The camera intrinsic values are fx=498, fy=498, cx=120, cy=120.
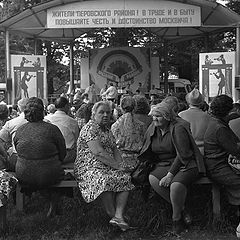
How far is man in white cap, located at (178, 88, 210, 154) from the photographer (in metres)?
6.02

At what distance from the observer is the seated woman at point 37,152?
509 centimetres

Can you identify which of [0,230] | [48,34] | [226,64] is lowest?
[0,230]

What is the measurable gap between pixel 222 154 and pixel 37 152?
1902 millimetres

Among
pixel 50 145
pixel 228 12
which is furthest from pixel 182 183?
pixel 228 12

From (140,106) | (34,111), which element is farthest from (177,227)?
(140,106)

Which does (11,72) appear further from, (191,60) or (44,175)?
(191,60)

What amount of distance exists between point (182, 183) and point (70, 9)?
11.3 metres

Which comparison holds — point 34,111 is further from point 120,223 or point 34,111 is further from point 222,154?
point 222,154

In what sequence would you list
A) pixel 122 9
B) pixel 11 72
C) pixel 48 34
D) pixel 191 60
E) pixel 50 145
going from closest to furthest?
1. pixel 50 145
2. pixel 122 9
3. pixel 11 72
4. pixel 48 34
5. pixel 191 60

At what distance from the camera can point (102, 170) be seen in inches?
200

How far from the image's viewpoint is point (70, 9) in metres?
15.3

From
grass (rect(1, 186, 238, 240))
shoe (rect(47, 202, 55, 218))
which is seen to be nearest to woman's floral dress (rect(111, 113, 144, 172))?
grass (rect(1, 186, 238, 240))

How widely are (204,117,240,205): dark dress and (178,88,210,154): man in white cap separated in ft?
2.29

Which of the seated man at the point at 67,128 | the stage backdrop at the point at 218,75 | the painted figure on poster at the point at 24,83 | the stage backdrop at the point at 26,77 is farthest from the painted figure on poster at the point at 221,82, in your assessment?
the seated man at the point at 67,128
